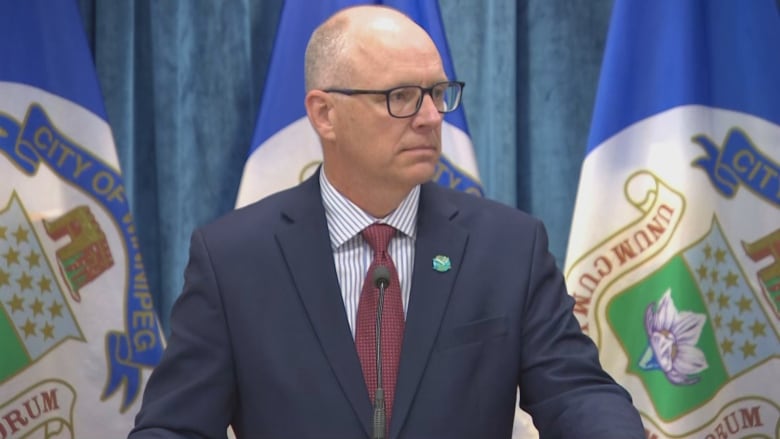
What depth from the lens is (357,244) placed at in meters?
2.45

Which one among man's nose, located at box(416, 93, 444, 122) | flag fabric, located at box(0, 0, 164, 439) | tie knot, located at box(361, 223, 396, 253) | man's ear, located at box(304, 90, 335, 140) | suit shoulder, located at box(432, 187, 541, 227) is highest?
man's nose, located at box(416, 93, 444, 122)

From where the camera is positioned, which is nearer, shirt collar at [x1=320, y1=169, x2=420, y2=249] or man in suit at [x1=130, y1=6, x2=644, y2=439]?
man in suit at [x1=130, y1=6, x2=644, y2=439]

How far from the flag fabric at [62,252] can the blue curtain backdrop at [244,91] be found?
430 millimetres

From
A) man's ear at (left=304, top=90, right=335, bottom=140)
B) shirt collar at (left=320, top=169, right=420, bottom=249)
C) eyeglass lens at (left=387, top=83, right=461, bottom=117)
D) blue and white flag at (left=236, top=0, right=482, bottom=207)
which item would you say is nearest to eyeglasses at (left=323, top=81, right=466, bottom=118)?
eyeglass lens at (left=387, top=83, right=461, bottom=117)

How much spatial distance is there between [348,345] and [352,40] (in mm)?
649

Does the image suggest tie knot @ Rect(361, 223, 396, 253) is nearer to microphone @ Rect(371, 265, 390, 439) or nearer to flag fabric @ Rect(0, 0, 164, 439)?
microphone @ Rect(371, 265, 390, 439)

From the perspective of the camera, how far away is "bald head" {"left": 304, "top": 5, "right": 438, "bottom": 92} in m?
2.36

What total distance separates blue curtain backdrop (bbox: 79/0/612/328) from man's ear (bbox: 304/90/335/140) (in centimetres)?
157

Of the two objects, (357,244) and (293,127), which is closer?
(357,244)

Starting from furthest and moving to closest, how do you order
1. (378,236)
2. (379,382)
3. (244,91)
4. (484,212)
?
(244,91)
(484,212)
(378,236)
(379,382)

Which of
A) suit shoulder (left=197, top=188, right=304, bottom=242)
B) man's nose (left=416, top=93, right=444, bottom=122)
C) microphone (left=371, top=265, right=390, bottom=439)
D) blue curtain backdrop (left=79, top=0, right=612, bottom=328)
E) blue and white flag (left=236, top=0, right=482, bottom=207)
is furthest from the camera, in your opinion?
blue curtain backdrop (left=79, top=0, right=612, bottom=328)

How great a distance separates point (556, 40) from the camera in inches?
159

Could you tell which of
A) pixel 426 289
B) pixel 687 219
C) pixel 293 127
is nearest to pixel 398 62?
pixel 426 289

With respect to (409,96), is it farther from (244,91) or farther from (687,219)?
(244,91)
